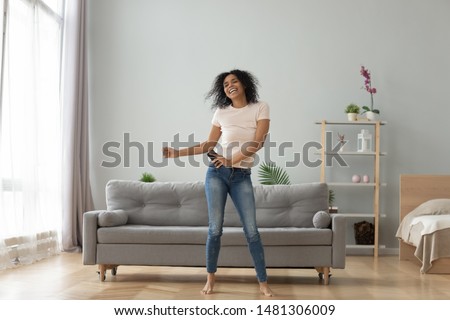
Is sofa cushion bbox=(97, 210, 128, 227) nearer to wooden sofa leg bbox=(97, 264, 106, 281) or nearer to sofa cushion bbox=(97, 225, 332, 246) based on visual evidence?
sofa cushion bbox=(97, 225, 332, 246)

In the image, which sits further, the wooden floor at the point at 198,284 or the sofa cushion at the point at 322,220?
the sofa cushion at the point at 322,220

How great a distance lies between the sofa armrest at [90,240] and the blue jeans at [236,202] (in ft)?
3.53

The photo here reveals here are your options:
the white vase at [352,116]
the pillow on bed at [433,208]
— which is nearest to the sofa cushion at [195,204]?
the pillow on bed at [433,208]

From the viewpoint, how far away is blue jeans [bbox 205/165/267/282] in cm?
391

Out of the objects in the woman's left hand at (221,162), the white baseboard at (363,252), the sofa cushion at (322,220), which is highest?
the woman's left hand at (221,162)

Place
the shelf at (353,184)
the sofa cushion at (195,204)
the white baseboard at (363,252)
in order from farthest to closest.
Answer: the white baseboard at (363,252)
the shelf at (353,184)
the sofa cushion at (195,204)

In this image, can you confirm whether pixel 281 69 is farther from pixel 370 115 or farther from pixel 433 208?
pixel 433 208

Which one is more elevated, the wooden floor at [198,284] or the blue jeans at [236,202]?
the blue jeans at [236,202]

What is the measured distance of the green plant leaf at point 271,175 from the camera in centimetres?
713

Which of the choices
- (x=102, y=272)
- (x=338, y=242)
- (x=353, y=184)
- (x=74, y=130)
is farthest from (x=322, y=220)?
(x=74, y=130)

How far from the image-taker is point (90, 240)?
15.2ft

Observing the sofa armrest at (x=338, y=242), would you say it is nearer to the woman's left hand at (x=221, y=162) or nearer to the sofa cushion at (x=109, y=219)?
the woman's left hand at (x=221, y=162)

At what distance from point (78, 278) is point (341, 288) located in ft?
6.28

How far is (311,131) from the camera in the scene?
7.31 m
